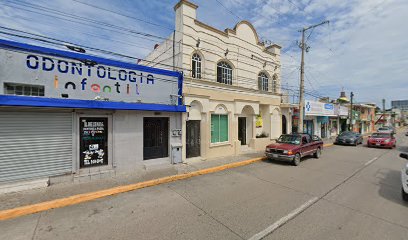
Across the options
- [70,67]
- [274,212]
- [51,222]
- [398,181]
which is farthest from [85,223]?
[398,181]

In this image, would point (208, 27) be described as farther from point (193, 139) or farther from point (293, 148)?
point (293, 148)

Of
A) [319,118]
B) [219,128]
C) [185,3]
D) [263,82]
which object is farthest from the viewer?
[319,118]

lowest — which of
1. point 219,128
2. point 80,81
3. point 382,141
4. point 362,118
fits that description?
point 382,141

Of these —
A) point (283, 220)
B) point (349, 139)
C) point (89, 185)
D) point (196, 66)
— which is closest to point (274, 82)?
point (196, 66)

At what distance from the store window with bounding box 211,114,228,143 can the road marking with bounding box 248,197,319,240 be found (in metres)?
7.24

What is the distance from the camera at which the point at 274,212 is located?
16.8ft

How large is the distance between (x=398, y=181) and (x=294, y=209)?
625 cm

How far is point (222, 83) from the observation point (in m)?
12.5

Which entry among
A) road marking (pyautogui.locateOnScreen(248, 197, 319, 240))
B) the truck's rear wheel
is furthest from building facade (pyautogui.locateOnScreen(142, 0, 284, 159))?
road marking (pyautogui.locateOnScreen(248, 197, 319, 240))

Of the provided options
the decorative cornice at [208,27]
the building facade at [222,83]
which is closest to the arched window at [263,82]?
the building facade at [222,83]

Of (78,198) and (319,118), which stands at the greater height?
(319,118)

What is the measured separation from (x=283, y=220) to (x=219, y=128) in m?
8.41

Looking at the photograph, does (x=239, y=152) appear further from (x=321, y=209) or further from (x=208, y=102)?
(x=321, y=209)

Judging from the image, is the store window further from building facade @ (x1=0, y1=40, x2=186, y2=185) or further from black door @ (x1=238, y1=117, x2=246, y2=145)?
building facade @ (x1=0, y1=40, x2=186, y2=185)
